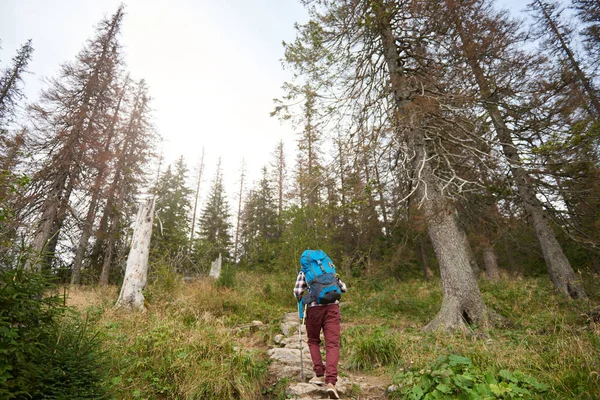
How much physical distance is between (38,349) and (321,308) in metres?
3.03

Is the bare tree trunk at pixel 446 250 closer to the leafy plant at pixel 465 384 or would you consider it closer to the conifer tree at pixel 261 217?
the leafy plant at pixel 465 384

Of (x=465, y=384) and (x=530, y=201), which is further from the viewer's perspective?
(x=530, y=201)

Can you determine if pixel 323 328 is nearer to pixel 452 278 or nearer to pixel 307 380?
pixel 307 380

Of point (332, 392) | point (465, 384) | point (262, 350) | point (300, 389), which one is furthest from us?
point (262, 350)

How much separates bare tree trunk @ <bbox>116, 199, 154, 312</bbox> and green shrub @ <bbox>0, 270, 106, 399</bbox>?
5758mm

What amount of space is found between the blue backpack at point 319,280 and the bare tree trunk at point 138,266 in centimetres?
551

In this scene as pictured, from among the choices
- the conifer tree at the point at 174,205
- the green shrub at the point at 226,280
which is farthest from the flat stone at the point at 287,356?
the conifer tree at the point at 174,205

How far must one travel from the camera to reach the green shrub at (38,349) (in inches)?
67.5

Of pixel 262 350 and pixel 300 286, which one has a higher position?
pixel 300 286

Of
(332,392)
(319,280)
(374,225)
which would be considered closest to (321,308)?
(319,280)

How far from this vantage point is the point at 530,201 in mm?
8953

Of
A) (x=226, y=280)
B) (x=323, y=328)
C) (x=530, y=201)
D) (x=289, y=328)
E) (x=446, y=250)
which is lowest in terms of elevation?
(x=289, y=328)

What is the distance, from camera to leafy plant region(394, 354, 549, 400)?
251 centimetres

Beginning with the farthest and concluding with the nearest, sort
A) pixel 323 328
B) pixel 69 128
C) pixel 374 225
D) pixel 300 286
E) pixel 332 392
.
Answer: pixel 374 225, pixel 69 128, pixel 300 286, pixel 323 328, pixel 332 392
